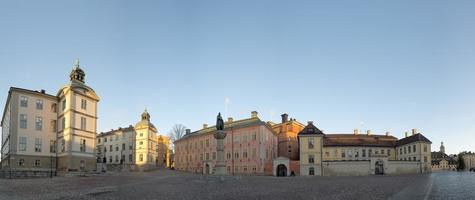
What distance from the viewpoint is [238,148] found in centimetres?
7531

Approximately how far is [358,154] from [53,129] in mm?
59609

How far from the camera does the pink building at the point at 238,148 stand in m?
71.0

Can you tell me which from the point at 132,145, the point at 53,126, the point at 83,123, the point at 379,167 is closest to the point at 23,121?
the point at 53,126

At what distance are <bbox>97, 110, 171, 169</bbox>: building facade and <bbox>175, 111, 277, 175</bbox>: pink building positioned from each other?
8.54m

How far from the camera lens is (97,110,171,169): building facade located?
285 ft

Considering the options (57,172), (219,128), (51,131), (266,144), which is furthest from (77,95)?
(266,144)

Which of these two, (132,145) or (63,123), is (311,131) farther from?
(63,123)

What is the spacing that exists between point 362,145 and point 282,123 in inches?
767

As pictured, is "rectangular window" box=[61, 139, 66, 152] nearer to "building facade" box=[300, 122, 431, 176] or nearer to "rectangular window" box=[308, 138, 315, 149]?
"building facade" box=[300, 122, 431, 176]

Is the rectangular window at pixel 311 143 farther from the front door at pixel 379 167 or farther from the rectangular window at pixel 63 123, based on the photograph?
the rectangular window at pixel 63 123

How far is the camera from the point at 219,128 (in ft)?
145

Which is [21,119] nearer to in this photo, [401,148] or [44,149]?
[44,149]

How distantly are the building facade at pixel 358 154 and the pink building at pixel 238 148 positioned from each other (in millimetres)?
7439

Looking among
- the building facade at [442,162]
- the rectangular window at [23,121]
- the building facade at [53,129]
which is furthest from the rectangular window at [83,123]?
the building facade at [442,162]
